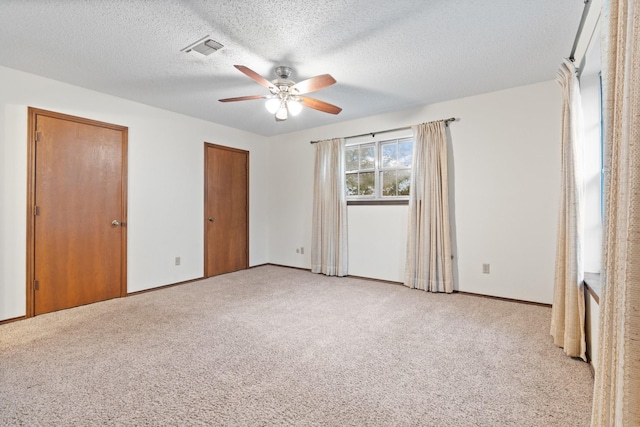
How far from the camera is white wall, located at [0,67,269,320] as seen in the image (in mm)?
2926

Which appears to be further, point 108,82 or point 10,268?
point 108,82

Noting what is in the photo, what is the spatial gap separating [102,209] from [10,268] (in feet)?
3.17

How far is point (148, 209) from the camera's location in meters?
4.01

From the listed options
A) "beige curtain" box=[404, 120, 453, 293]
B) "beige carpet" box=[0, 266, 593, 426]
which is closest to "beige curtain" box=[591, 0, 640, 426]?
"beige carpet" box=[0, 266, 593, 426]

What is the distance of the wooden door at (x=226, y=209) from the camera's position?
4.78 metres

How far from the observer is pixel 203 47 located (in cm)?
252

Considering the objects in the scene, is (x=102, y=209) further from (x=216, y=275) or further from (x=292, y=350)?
(x=292, y=350)

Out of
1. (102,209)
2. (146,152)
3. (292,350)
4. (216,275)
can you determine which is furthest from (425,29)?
(216,275)

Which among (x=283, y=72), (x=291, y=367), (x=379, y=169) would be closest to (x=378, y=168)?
(x=379, y=169)

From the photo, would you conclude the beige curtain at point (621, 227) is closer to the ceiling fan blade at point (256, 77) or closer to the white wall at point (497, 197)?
the ceiling fan blade at point (256, 77)

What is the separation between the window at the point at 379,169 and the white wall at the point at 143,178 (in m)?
1.86

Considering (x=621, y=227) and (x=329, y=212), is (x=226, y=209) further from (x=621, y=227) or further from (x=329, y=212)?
(x=621, y=227)

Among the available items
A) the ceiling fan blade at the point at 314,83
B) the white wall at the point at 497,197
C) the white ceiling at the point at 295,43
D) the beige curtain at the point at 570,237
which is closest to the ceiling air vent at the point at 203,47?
the white ceiling at the point at 295,43

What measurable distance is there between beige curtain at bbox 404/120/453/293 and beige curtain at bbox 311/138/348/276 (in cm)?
108
